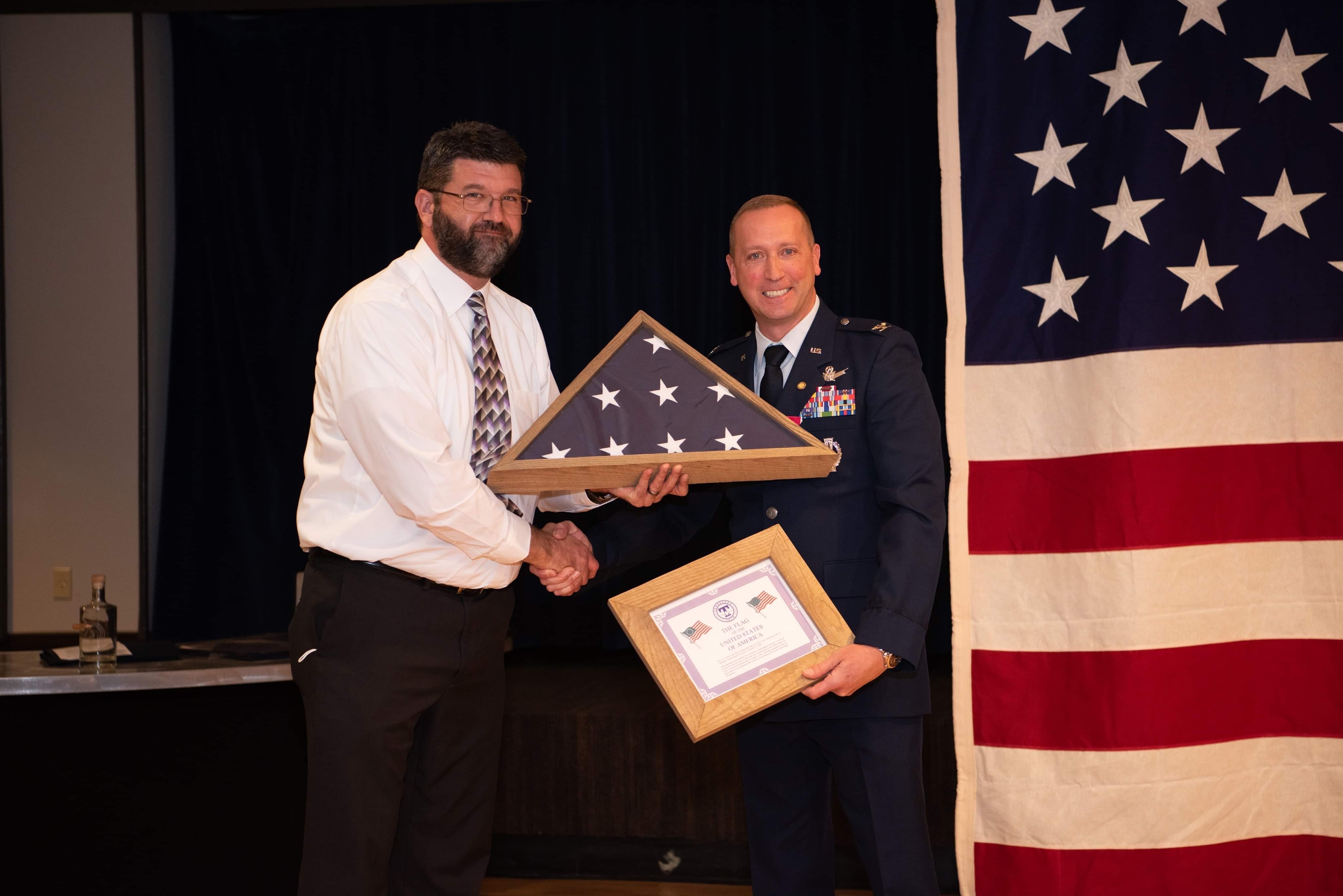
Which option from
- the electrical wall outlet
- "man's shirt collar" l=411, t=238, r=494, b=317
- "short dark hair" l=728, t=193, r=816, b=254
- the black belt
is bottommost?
the electrical wall outlet

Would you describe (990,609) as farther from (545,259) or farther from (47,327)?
(47,327)

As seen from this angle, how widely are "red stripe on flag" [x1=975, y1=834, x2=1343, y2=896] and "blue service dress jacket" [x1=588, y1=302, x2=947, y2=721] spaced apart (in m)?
0.99

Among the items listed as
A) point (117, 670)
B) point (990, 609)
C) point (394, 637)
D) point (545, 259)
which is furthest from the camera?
point (545, 259)

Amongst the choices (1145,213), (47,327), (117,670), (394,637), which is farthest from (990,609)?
(47,327)

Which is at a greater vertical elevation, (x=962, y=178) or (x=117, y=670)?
(x=962, y=178)

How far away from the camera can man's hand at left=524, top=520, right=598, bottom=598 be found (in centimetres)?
224

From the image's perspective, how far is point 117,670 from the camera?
267 centimetres

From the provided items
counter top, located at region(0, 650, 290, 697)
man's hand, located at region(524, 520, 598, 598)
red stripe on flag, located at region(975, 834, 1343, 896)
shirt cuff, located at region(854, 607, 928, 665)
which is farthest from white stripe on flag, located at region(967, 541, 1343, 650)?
counter top, located at region(0, 650, 290, 697)

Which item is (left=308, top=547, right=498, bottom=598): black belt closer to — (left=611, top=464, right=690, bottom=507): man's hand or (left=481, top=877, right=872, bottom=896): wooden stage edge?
(left=611, top=464, right=690, bottom=507): man's hand

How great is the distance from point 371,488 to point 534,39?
3.12m

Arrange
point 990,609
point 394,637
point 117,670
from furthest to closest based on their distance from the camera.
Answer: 1. point 990,609
2. point 117,670
3. point 394,637

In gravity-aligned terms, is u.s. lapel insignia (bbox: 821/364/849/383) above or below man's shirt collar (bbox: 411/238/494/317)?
below

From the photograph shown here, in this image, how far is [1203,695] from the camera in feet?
8.95

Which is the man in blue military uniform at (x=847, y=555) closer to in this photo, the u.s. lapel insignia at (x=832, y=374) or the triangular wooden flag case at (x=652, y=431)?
the u.s. lapel insignia at (x=832, y=374)
